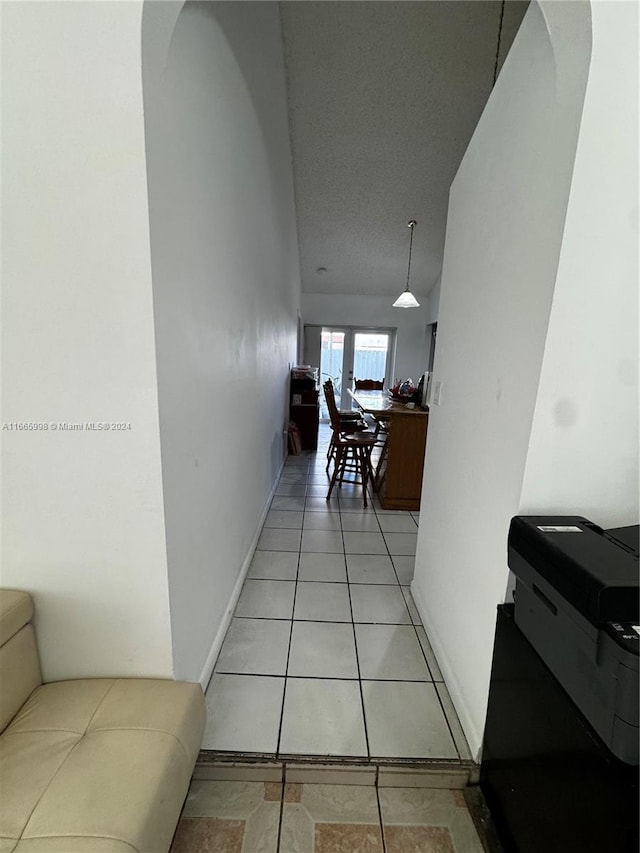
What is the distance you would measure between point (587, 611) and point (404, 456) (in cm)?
268

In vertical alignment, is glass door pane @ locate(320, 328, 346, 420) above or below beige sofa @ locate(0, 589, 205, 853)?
above

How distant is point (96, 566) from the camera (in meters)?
1.14

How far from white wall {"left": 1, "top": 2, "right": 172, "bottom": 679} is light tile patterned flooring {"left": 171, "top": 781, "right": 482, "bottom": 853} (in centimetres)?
46

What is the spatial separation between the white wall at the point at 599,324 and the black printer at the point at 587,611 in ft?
0.38

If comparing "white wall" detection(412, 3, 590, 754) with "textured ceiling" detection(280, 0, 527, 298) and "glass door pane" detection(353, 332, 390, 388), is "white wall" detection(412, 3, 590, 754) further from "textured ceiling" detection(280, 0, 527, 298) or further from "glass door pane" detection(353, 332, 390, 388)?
"glass door pane" detection(353, 332, 390, 388)

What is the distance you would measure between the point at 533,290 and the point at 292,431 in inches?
166

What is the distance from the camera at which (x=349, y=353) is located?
310 inches

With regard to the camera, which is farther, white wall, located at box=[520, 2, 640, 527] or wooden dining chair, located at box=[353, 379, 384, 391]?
wooden dining chair, located at box=[353, 379, 384, 391]

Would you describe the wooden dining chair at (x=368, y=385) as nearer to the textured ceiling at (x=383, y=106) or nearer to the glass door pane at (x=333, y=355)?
the glass door pane at (x=333, y=355)

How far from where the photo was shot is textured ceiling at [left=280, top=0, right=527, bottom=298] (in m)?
2.75

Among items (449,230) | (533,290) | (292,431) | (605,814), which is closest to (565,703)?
(605,814)

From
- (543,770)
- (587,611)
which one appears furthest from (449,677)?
(587,611)

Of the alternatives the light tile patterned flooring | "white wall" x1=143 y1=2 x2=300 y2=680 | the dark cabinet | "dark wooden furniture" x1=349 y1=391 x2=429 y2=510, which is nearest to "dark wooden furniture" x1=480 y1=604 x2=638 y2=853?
the light tile patterned flooring

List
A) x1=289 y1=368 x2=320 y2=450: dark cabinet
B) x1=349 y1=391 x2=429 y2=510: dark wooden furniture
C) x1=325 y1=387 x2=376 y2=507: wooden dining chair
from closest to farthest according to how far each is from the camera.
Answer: x1=349 y1=391 x2=429 y2=510: dark wooden furniture, x1=325 y1=387 x2=376 y2=507: wooden dining chair, x1=289 y1=368 x2=320 y2=450: dark cabinet
